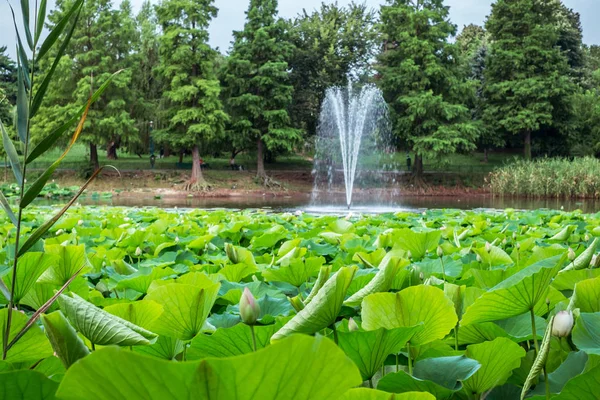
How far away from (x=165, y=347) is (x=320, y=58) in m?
25.1

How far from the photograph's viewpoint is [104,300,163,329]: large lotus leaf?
0.56 metres

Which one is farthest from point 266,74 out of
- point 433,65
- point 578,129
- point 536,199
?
point 578,129

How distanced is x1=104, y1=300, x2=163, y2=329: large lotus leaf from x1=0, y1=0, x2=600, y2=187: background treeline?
61.9 ft

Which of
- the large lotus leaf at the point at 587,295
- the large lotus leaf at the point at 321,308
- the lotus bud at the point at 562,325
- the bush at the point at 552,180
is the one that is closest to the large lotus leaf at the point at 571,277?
the large lotus leaf at the point at 587,295

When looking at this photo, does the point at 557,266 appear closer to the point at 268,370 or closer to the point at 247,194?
the point at 268,370

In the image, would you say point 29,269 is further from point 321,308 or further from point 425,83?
point 425,83

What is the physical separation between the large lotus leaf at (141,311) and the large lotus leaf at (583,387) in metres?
0.37

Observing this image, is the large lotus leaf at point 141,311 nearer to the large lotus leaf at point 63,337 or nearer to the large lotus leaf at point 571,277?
the large lotus leaf at point 63,337

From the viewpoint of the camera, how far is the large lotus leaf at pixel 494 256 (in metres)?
1.27

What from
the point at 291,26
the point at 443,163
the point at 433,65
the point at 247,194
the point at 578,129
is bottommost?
the point at 247,194

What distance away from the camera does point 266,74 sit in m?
20.7

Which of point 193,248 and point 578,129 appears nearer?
point 193,248

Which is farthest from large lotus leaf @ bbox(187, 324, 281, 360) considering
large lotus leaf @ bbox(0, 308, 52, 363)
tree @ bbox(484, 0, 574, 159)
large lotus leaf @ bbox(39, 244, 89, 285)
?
tree @ bbox(484, 0, 574, 159)

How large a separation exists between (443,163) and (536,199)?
423 centimetres
